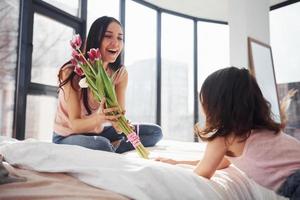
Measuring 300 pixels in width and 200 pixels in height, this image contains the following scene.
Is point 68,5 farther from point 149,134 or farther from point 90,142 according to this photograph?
point 90,142

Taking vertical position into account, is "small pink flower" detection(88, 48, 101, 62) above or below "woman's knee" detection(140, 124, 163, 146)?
above

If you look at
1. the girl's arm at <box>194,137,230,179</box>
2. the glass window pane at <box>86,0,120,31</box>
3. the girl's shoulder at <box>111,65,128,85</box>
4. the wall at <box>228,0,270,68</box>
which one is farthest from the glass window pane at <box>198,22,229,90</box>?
the girl's arm at <box>194,137,230,179</box>

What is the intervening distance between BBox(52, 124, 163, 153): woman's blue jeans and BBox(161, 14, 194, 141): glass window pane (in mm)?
2550

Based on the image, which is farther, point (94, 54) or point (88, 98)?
point (88, 98)

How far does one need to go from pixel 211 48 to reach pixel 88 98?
3.80 m

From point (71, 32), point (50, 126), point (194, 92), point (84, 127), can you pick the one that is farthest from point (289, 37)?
point (84, 127)

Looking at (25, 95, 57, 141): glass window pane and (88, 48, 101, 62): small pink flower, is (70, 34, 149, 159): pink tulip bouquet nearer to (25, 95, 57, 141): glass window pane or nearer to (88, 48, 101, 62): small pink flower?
(88, 48, 101, 62): small pink flower

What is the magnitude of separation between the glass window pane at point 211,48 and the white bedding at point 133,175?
4141mm

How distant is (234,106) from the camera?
91 cm

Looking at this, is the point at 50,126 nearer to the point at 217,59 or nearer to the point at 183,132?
the point at 183,132

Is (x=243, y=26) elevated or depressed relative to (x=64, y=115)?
elevated

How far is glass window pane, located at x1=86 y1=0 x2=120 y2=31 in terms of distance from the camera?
11.2 ft

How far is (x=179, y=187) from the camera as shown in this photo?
0.58 m

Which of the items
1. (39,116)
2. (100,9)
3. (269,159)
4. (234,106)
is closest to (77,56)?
(234,106)
